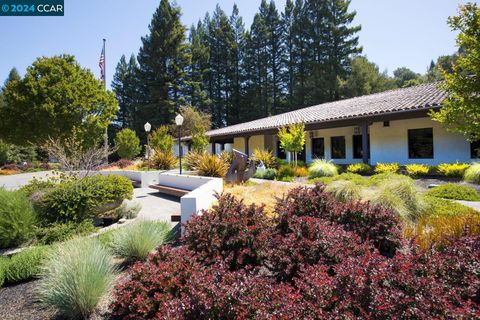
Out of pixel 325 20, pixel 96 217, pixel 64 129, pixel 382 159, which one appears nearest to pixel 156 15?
pixel 325 20

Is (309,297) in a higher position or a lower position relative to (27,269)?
higher

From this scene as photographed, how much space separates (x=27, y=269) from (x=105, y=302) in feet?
6.70

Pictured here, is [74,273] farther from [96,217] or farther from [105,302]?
[96,217]

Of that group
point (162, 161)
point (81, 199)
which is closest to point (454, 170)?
point (81, 199)

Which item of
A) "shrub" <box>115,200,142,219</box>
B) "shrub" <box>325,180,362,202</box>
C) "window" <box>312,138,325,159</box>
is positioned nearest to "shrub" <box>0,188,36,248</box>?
"shrub" <box>115,200,142,219</box>

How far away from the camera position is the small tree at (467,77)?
4.80 metres

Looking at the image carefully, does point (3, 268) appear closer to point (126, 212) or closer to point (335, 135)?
point (126, 212)

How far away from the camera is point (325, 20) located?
3838cm

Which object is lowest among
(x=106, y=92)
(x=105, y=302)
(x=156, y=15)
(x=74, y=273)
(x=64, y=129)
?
(x=105, y=302)

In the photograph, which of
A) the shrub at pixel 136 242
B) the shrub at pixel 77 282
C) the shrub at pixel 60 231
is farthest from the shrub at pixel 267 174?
the shrub at pixel 77 282

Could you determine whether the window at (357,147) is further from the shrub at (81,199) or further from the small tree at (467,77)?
the shrub at (81,199)

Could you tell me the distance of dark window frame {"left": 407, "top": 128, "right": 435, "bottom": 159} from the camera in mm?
13891

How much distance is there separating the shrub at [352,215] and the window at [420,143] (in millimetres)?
11288

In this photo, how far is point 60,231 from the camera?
6.39 meters
